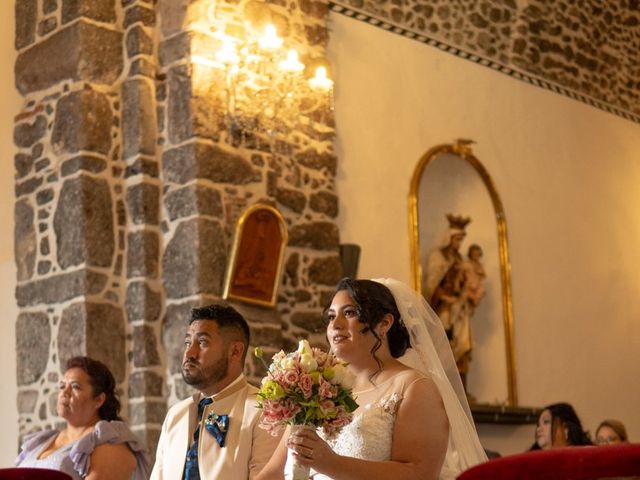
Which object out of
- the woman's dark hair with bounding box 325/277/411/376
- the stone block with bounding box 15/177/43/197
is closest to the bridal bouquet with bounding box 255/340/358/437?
the woman's dark hair with bounding box 325/277/411/376

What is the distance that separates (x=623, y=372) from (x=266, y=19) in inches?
203

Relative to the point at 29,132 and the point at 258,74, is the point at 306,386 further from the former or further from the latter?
the point at 29,132

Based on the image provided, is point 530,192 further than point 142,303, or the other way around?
point 530,192

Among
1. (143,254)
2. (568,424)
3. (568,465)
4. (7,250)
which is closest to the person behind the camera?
(568,465)

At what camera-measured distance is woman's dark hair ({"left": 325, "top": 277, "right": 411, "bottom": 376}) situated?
13.7 ft

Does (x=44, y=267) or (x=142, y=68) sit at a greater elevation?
(x=142, y=68)

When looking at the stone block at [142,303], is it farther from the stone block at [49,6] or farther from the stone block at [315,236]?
the stone block at [49,6]

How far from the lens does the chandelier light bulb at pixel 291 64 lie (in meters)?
8.00

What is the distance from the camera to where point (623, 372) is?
436 inches

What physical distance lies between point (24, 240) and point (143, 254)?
968mm

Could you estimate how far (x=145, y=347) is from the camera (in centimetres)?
751

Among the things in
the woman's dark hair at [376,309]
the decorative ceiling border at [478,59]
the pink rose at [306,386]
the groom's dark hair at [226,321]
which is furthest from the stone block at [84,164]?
the pink rose at [306,386]

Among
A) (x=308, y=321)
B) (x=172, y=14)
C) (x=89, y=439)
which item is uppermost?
(x=172, y=14)

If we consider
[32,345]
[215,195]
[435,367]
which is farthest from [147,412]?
[435,367]
